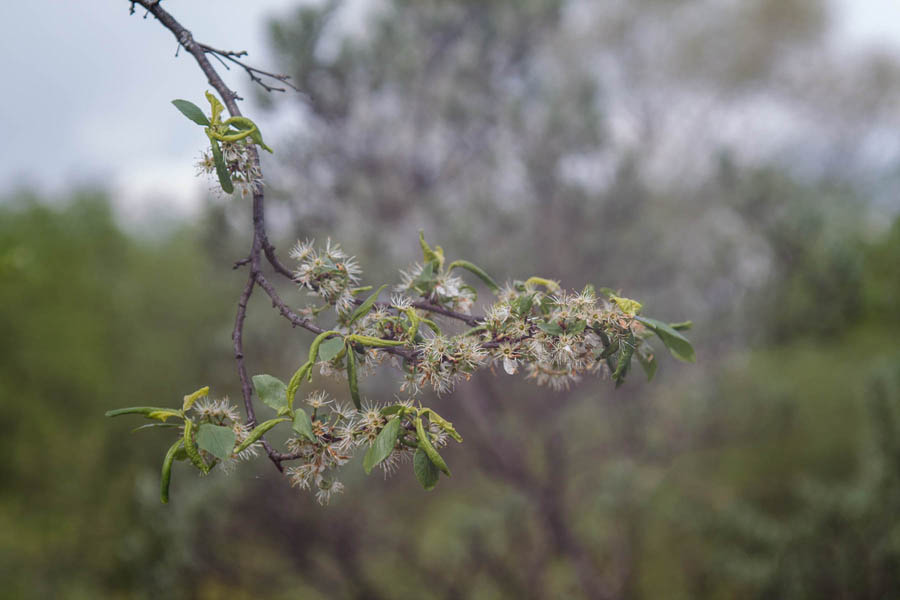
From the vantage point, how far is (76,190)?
22.7 ft

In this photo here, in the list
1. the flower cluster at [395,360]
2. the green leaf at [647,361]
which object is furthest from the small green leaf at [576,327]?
the green leaf at [647,361]

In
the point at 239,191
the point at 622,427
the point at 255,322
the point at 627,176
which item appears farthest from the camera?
the point at 622,427

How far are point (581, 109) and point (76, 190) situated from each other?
6.08 m

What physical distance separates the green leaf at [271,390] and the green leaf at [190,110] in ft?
0.85

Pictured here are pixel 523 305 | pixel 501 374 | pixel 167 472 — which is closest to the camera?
pixel 167 472

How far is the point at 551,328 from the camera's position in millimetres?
640

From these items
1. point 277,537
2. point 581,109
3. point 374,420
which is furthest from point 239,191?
point 277,537

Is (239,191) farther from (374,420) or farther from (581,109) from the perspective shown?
(581,109)

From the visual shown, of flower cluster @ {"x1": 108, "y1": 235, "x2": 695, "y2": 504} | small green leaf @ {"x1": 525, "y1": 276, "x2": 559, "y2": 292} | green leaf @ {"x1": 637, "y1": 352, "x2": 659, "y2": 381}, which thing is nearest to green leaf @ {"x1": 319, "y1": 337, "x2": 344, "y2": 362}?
flower cluster @ {"x1": 108, "y1": 235, "x2": 695, "y2": 504}

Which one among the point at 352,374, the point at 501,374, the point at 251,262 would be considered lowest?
the point at 352,374

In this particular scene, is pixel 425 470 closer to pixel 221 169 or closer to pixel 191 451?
pixel 191 451

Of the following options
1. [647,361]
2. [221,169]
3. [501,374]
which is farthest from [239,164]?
[501,374]

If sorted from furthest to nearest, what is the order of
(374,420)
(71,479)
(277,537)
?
(71,479)
(277,537)
(374,420)

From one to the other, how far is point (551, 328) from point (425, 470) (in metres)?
0.18
